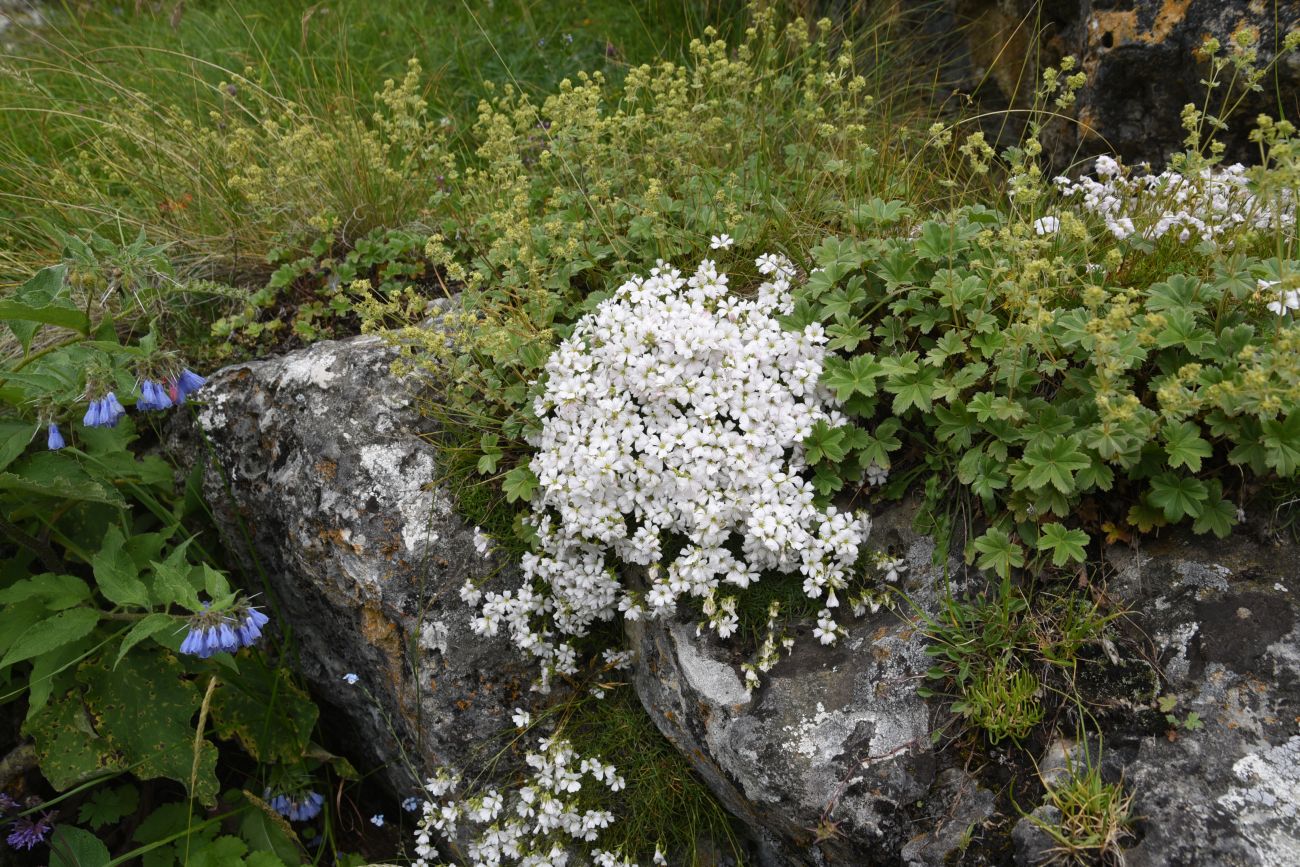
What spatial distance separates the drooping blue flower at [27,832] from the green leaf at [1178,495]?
12.6ft

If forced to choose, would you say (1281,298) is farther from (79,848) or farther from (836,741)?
(79,848)

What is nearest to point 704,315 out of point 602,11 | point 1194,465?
point 1194,465

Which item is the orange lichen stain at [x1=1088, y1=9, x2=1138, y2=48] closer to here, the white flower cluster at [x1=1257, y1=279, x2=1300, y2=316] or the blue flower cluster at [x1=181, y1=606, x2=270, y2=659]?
the white flower cluster at [x1=1257, y1=279, x2=1300, y2=316]

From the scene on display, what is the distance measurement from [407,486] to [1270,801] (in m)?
2.89

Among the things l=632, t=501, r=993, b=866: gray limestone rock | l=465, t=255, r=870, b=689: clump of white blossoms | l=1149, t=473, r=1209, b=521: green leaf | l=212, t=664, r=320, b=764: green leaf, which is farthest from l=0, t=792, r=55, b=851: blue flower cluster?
l=1149, t=473, r=1209, b=521: green leaf

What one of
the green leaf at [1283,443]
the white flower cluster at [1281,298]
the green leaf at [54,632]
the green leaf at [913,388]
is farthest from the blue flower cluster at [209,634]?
the white flower cluster at [1281,298]

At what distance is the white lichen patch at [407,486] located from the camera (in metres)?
3.48

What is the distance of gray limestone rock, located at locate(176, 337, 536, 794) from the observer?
345cm

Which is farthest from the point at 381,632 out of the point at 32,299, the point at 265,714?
the point at 32,299

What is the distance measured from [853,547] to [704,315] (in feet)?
3.00

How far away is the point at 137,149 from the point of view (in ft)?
18.2

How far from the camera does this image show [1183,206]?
3.27 m

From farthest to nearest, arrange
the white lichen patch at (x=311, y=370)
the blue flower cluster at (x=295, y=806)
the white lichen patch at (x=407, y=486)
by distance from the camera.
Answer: the white lichen patch at (x=311, y=370) → the blue flower cluster at (x=295, y=806) → the white lichen patch at (x=407, y=486)

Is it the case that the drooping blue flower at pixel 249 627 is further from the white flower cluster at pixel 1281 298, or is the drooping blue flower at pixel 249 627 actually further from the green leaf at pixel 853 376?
the white flower cluster at pixel 1281 298
